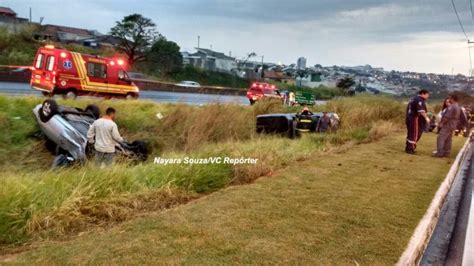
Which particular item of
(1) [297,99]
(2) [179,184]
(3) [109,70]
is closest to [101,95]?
(3) [109,70]

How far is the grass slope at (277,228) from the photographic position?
4.29 metres

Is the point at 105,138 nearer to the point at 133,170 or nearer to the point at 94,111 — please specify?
the point at 133,170

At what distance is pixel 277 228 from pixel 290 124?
917 cm

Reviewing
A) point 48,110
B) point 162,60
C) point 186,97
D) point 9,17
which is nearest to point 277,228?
point 48,110

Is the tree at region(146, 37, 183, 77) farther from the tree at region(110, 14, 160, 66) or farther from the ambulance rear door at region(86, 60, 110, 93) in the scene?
the ambulance rear door at region(86, 60, 110, 93)

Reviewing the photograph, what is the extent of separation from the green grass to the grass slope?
1.29ft

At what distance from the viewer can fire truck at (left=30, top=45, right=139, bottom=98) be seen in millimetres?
17188

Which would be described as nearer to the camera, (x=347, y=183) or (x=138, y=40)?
(x=347, y=183)

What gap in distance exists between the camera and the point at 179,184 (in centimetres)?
691

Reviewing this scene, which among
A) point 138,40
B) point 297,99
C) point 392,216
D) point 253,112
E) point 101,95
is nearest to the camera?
point 392,216

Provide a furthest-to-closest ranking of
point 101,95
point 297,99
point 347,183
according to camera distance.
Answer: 1. point 297,99
2. point 101,95
3. point 347,183

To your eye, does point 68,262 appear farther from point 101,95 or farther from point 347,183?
point 101,95

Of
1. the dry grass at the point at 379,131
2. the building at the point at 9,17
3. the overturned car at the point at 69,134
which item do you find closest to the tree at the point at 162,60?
the building at the point at 9,17

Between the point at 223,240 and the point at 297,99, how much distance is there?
53.8ft
